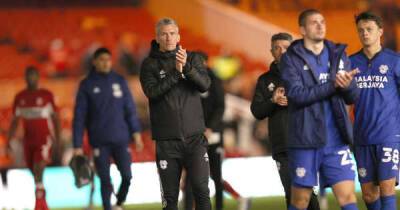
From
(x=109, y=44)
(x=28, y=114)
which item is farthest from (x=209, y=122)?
(x=109, y=44)

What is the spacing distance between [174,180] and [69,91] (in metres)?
13.4

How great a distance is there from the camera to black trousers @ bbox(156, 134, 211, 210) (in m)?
9.12

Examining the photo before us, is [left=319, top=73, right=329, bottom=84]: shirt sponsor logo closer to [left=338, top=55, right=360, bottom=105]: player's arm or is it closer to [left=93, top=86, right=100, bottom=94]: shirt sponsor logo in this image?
[left=338, top=55, right=360, bottom=105]: player's arm

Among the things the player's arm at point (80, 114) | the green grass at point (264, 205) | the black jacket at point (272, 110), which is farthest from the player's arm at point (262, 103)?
the green grass at point (264, 205)

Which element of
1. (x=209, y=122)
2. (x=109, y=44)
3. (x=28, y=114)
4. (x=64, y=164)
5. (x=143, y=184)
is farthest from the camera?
(x=109, y=44)

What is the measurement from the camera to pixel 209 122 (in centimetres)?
1223

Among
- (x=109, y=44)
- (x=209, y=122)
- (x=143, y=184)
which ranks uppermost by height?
(x=109, y=44)

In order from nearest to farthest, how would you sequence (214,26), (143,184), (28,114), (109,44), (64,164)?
(28,114) → (143,184) → (64,164) → (109,44) → (214,26)

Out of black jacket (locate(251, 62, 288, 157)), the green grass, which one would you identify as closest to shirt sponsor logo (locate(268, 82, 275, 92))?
black jacket (locate(251, 62, 288, 157))

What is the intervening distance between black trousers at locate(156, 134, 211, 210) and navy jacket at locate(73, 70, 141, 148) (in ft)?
9.51

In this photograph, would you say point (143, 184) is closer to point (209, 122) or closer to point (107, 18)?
point (209, 122)

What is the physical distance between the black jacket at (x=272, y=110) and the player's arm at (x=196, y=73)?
1.97 feet

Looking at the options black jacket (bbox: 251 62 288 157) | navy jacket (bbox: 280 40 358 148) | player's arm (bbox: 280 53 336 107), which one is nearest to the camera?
player's arm (bbox: 280 53 336 107)

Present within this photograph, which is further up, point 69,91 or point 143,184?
point 69,91
